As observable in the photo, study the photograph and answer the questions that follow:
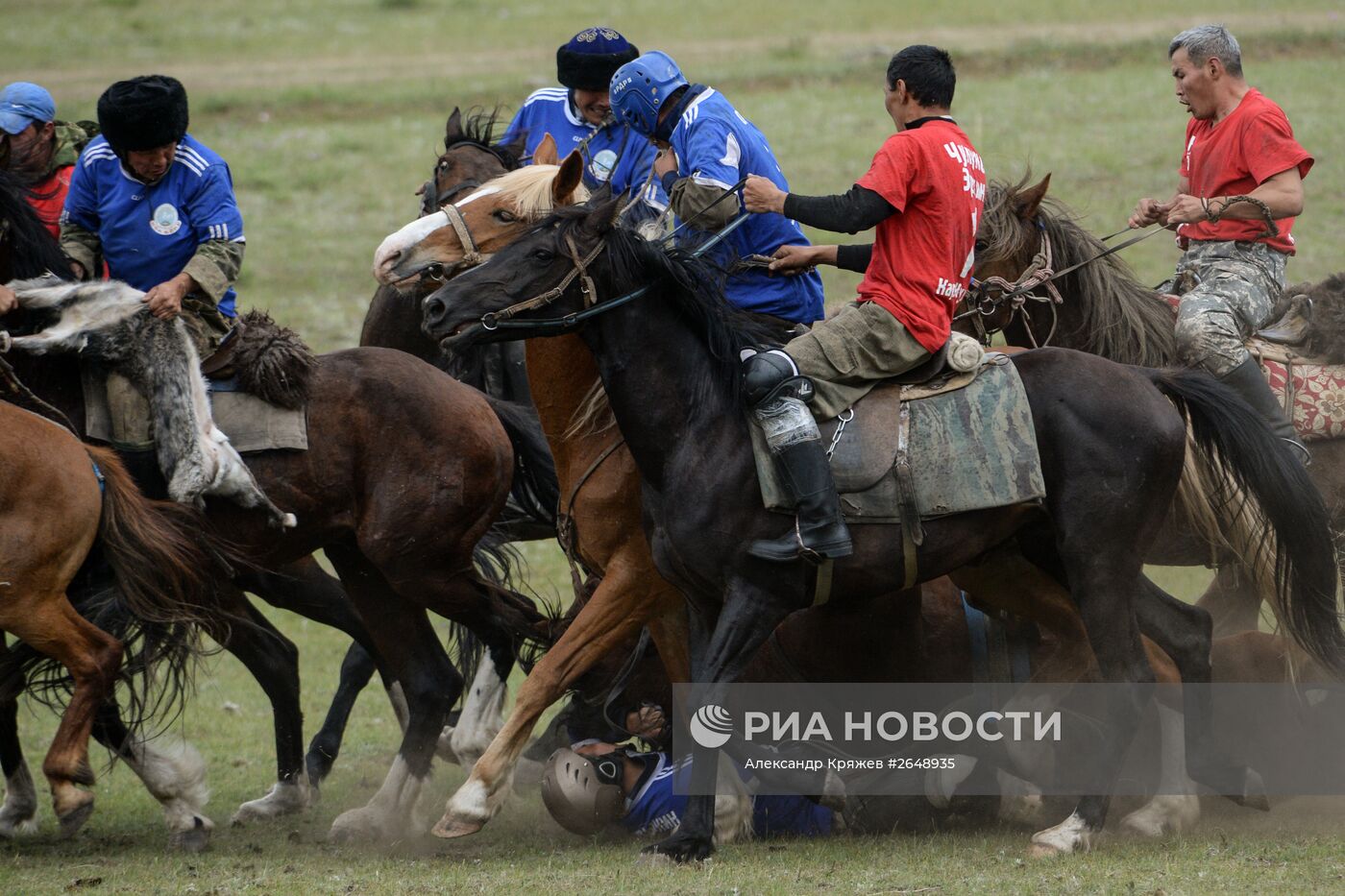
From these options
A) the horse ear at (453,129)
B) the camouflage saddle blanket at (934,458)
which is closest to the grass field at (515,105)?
the camouflage saddle blanket at (934,458)

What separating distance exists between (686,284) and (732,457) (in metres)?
0.69

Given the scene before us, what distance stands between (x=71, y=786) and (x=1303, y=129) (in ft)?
57.0

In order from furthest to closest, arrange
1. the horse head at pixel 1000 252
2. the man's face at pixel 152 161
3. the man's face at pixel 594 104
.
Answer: the man's face at pixel 594 104 < the horse head at pixel 1000 252 < the man's face at pixel 152 161

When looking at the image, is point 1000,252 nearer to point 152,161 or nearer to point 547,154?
point 547,154

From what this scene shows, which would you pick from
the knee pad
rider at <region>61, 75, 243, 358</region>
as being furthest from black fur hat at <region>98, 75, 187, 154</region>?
the knee pad

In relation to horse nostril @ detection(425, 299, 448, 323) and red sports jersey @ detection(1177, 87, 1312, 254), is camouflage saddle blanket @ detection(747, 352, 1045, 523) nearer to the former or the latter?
horse nostril @ detection(425, 299, 448, 323)

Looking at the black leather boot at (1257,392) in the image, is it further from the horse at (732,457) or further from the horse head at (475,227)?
the horse head at (475,227)

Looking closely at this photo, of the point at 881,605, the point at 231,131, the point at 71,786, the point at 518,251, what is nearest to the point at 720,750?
the point at 881,605

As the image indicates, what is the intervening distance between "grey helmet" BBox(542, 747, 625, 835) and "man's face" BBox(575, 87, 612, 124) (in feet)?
12.3

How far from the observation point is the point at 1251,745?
7.04 meters

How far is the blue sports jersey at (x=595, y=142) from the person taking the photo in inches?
311

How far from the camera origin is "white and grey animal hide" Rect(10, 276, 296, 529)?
22.5 ft

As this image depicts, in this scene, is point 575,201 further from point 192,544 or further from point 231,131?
point 231,131

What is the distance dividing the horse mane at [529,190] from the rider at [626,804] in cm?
233
